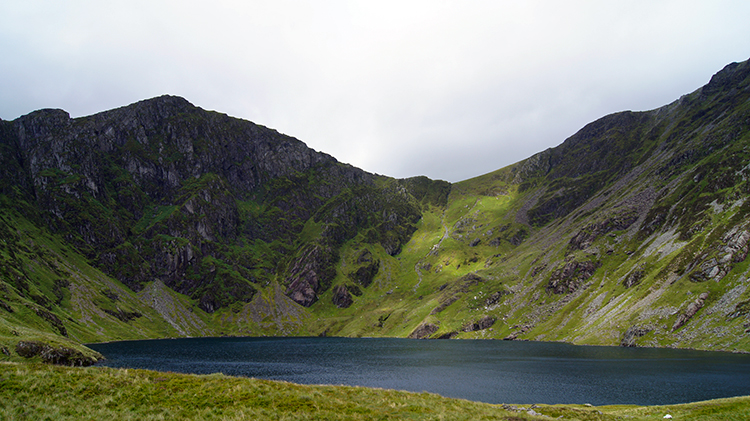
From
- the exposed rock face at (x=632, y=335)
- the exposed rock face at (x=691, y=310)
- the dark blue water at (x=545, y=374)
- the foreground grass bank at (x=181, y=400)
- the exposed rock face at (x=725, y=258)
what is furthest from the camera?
the exposed rock face at (x=632, y=335)

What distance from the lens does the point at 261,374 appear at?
96938mm

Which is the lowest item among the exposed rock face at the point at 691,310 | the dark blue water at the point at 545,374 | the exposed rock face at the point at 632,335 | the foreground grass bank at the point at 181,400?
the exposed rock face at the point at 632,335

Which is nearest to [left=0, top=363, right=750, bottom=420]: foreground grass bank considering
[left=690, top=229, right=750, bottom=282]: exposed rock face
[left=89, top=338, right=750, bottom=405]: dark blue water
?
[left=89, top=338, right=750, bottom=405]: dark blue water

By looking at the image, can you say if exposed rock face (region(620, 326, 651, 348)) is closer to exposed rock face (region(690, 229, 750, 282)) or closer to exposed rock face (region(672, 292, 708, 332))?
exposed rock face (region(672, 292, 708, 332))

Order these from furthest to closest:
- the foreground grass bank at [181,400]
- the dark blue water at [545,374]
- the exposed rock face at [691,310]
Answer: the exposed rock face at [691,310]
the dark blue water at [545,374]
the foreground grass bank at [181,400]

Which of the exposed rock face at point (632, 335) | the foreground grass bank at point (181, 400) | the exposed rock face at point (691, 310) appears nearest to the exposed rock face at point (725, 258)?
the exposed rock face at point (691, 310)

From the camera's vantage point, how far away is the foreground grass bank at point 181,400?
23859 millimetres

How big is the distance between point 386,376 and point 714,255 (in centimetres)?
14796

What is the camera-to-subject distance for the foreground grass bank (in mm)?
23859

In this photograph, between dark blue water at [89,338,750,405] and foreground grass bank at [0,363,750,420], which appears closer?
foreground grass bank at [0,363,750,420]

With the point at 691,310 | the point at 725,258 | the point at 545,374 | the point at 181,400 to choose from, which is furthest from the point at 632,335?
the point at 181,400

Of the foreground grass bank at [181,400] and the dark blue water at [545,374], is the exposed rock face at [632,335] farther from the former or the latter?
the foreground grass bank at [181,400]

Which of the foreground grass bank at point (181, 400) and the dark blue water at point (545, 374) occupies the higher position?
the foreground grass bank at point (181, 400)

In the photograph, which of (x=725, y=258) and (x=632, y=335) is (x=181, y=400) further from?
(x=725, y=258)
